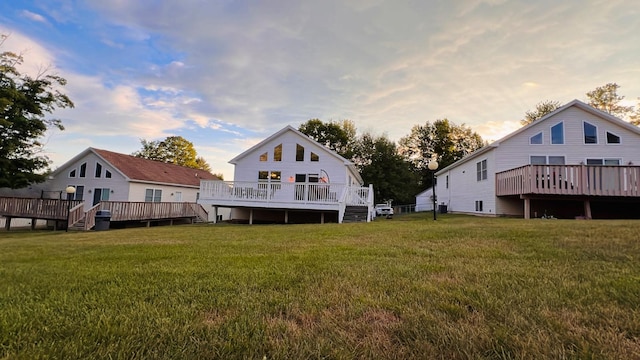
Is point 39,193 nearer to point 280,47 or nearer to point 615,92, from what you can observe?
point 280,47

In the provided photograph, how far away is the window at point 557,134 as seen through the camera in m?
14.8

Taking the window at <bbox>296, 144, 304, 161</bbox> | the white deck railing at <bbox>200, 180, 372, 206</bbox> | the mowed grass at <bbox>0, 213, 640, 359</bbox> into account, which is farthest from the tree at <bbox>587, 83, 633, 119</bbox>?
the mowed grass at <bbox>0, 213, 640, 359</bbox>

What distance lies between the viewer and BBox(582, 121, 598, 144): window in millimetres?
14633

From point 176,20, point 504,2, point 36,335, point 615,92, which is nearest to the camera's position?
point 36,335

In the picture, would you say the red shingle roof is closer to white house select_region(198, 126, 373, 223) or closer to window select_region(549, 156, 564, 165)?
white house select_region(198, 126, 373, 223)

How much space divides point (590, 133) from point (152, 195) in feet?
95.2

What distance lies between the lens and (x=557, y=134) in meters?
14.9

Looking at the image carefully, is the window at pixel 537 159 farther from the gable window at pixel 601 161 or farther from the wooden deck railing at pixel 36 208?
the wooden deck railing at pixel 36 208

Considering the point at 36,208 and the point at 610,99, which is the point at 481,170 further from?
the point at 36,208

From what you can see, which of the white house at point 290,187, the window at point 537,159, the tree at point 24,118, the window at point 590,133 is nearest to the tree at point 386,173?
the white house at point 290,187

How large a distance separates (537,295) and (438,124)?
44.7m

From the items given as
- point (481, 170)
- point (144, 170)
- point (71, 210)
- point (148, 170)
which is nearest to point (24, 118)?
point (144, 170)

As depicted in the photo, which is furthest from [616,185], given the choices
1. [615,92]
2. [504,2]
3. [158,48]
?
[615,92]

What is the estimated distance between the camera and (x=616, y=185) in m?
11.8
